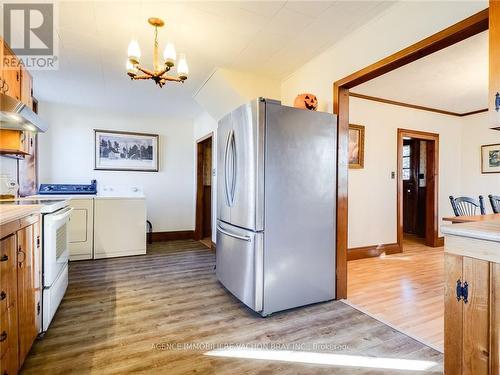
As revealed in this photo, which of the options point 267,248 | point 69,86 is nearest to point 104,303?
point 267,248

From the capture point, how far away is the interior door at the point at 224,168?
8.38 ft

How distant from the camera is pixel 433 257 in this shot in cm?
408

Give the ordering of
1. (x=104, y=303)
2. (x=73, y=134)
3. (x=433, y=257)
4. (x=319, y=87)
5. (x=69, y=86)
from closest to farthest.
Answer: (x=104, y=303) < (x=319, y=87) < (x=69, y=86) < (x=433, y=257) < (x=73, y=134)

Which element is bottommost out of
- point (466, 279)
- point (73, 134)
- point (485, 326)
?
point (485, 326)

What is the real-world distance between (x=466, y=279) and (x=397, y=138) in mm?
3614

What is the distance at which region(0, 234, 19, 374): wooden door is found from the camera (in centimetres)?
125

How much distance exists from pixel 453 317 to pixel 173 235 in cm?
480

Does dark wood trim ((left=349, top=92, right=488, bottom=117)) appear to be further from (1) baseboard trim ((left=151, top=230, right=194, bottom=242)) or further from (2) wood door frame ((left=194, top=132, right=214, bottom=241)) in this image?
(1) baseboard trim ((left=151, top=230, right=194, bottom=242))

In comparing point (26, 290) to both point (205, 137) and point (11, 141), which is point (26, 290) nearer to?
point (11, 141)

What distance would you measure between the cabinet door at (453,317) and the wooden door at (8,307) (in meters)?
2.00

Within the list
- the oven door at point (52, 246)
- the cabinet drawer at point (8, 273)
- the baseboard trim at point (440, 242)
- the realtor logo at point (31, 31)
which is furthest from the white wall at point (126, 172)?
the baseboard trim at point (440, 242)

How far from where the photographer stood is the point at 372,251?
402 centimetres

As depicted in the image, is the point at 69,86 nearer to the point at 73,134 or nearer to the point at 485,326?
the point at 73,134

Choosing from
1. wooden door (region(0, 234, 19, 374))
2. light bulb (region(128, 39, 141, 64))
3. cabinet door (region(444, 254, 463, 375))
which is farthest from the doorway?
cabinet door (region(444, 254, 463, 375))
